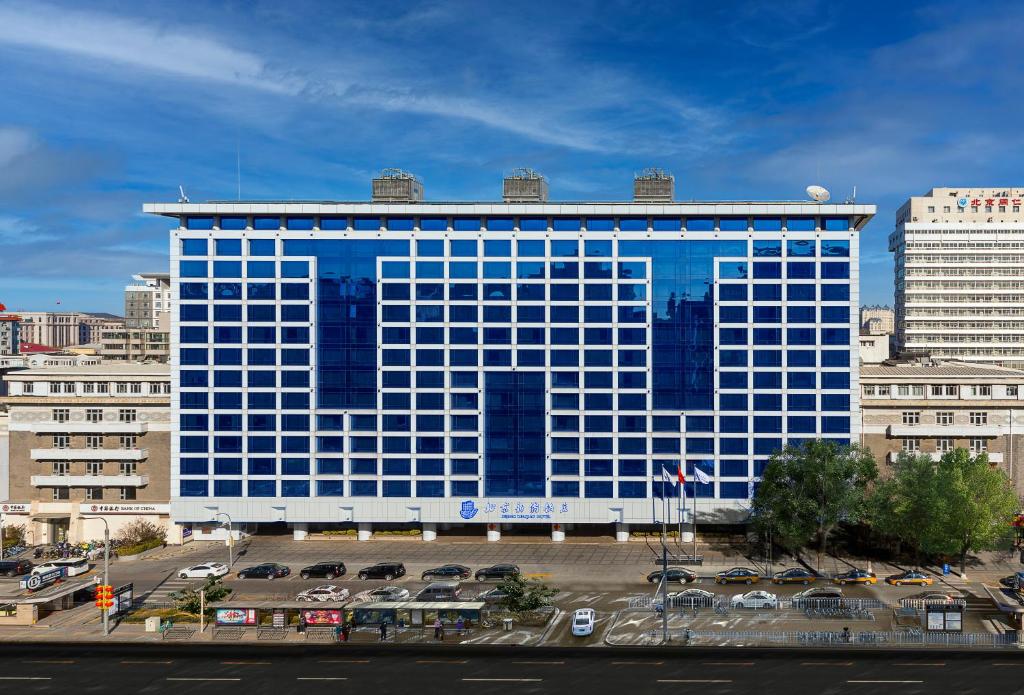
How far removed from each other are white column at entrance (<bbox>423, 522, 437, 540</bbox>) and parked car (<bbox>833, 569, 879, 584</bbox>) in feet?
140

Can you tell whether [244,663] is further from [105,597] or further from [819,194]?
[819,194]

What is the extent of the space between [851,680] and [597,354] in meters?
47.7

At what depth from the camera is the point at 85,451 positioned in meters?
99.2

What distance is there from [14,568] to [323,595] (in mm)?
36474

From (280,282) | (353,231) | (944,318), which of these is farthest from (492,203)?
(944,318)

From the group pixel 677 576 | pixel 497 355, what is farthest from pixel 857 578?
pixel 497 355

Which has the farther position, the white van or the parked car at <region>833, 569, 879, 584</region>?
the white van

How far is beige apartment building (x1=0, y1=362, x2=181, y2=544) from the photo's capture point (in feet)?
324

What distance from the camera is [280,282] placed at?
9594cm

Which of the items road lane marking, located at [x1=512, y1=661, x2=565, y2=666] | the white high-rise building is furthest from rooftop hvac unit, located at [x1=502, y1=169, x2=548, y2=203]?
the white high-rise building

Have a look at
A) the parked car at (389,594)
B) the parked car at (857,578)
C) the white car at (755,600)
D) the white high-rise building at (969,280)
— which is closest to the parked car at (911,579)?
the parked car at (857,578)

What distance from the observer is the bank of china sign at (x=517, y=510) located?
95562mm

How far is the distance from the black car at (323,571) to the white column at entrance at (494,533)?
19.0 metres

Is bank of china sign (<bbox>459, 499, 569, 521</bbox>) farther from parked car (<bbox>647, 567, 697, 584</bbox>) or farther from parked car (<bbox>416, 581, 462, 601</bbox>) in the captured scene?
parked car (<bbox>416, 581, 462, 601</bbox>)
